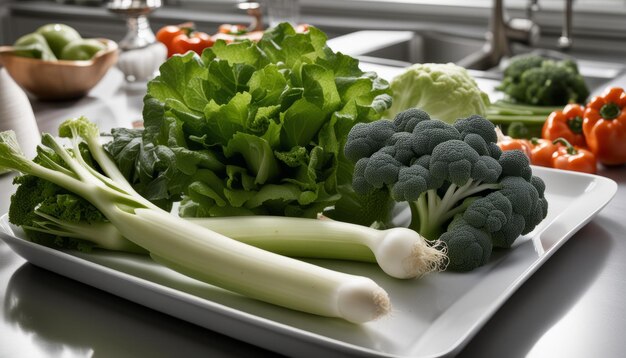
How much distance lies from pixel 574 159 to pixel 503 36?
1.36 m

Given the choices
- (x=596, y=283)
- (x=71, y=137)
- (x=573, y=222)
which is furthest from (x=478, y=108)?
(x=71, y=137)

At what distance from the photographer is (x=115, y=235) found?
3.47ft

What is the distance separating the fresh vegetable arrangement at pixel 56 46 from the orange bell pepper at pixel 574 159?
4.12ft

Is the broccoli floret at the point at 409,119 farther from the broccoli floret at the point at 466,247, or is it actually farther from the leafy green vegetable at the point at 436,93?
the leafy green vegetable at the point at 436,93

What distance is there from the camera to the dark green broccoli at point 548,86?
1.94m

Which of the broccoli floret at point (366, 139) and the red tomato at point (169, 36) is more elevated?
the broccoli floret at point (366, 139)

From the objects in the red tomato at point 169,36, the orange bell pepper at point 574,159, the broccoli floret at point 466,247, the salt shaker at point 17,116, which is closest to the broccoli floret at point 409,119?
the broccoli floret at point 466,247

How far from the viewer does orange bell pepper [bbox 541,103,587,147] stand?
165 centimetres

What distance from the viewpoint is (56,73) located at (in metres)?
2.07

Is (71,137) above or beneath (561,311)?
A: above

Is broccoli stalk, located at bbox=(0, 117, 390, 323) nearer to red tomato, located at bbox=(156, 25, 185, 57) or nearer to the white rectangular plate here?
the white rectangular plate

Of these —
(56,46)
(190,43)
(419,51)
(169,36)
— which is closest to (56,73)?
(56,46)

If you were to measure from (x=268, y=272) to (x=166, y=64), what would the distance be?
1.36 ft

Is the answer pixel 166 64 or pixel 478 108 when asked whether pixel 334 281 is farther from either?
pixel 478 108
